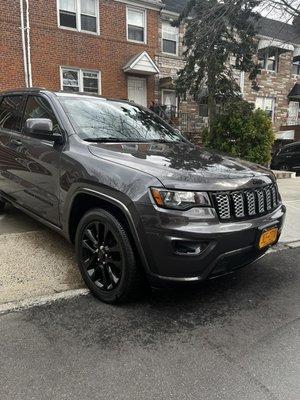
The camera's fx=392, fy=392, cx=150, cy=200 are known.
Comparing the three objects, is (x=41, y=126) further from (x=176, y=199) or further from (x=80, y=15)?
(x=80, y=15)

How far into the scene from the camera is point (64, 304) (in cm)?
Answer: 342

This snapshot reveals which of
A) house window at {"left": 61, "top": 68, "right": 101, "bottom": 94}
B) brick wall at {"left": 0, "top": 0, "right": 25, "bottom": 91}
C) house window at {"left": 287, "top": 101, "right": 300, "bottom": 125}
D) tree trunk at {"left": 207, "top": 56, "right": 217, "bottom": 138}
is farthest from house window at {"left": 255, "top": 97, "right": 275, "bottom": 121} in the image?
brick wall at {"left": 0, "top": 0, "right": 25, "bottom": 91}

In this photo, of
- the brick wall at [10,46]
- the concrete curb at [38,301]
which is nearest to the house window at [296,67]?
the brick wall at [10,46]

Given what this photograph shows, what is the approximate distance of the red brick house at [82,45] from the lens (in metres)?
14.3

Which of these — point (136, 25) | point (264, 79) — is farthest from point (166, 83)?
point (264, 79)

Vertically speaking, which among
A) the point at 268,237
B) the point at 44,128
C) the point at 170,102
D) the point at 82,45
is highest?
the point at 82,45

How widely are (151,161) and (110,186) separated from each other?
40 cm

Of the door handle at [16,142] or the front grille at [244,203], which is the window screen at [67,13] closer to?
the door handle at [16,142]

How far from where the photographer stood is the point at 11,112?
5.13 meters

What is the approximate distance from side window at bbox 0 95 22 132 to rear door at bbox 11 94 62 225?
19cm

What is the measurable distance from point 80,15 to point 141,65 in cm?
309

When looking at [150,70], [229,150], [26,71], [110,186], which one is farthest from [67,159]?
[150,70]

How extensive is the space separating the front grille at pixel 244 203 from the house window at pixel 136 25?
15251mm

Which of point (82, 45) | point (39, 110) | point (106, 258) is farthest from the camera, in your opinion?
point (82, 45)
